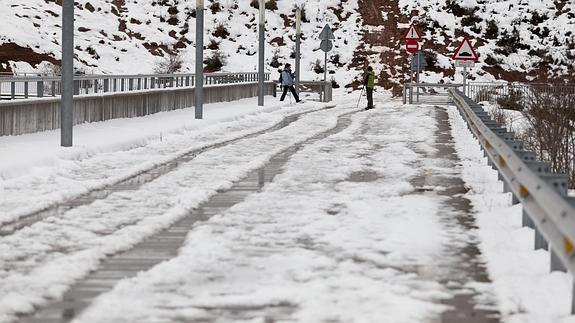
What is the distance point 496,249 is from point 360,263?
1319 mm

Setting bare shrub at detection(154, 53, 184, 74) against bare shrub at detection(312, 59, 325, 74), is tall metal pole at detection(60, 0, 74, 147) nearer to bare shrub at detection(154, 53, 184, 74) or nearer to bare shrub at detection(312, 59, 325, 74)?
bare shrub at detection(154, 53, 184, 74)

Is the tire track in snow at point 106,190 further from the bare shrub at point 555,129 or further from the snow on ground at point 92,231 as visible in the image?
the bare shrub at point 555,129

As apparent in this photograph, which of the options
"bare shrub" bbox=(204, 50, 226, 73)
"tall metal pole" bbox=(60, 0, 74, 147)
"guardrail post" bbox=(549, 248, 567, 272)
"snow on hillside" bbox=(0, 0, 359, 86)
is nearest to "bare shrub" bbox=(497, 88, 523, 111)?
"snow on hillside" bbox=(0, 0, 359, 86)

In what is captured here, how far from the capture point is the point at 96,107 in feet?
86.2

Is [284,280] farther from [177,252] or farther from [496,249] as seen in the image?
[496,249]

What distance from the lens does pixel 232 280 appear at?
8.31m

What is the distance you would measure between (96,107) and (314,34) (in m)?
57.9

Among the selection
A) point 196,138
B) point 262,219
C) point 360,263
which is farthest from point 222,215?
point 196,138

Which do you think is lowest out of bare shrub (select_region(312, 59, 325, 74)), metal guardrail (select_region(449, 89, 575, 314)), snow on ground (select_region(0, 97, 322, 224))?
snow on ground (select_region(0, 97, 322, 224))

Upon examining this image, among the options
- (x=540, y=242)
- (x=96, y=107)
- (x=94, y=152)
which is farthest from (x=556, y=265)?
(x=96, y=107)

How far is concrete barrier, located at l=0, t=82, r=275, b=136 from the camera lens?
21078mm

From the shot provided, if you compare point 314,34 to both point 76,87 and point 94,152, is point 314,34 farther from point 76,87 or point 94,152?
point 94,152

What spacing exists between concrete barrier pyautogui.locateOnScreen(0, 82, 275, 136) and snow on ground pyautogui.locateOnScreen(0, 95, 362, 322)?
4.40m

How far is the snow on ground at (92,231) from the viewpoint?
8117 mm
